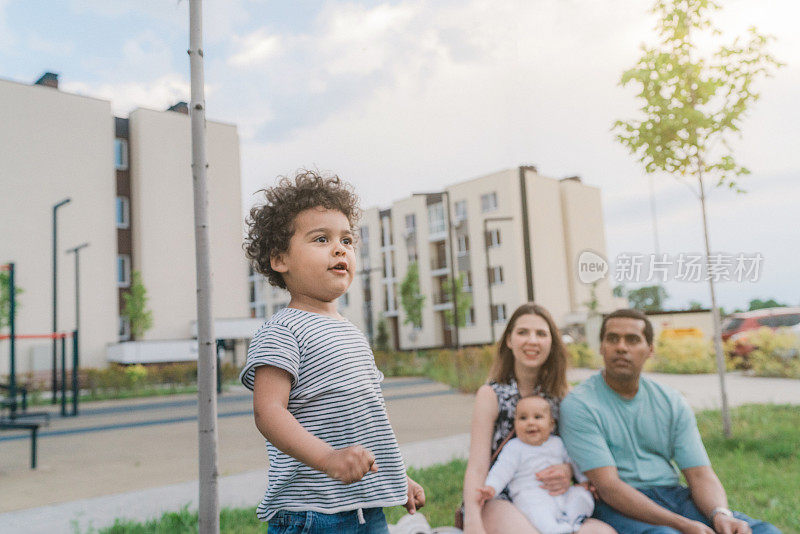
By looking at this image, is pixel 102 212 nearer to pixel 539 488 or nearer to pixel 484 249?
pixel 484 249

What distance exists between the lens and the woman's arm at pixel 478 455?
126 inches

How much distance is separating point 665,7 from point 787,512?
5.21 meters

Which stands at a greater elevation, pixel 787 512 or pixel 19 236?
pixel 19 236

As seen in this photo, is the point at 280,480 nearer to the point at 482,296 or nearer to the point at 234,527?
the point at 234,527

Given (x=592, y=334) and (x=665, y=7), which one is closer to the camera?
(x=665, y=7)

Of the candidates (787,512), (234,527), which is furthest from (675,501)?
(234,527)

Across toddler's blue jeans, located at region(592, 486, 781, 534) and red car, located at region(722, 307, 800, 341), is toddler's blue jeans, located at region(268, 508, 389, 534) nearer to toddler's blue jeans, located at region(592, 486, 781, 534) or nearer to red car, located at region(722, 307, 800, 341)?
toddler's blue jeans, located at region(592, 486, 781, 534)

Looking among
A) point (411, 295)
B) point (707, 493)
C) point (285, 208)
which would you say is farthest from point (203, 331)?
point (411, 295)

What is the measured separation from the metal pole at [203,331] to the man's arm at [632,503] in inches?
64.7

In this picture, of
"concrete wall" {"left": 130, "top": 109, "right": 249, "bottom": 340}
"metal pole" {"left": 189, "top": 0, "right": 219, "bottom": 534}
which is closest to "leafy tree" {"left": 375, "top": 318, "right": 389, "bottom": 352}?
"concrete wall" {"left": 130, "top": 109, "right": 249, "bottom": 340}

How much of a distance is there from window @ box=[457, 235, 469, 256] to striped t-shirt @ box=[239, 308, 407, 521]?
41385mm

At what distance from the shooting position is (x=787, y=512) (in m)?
4.66

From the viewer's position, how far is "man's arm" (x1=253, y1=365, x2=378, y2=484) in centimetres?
154

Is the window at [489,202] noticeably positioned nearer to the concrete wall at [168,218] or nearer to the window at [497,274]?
the window at [497,274]
